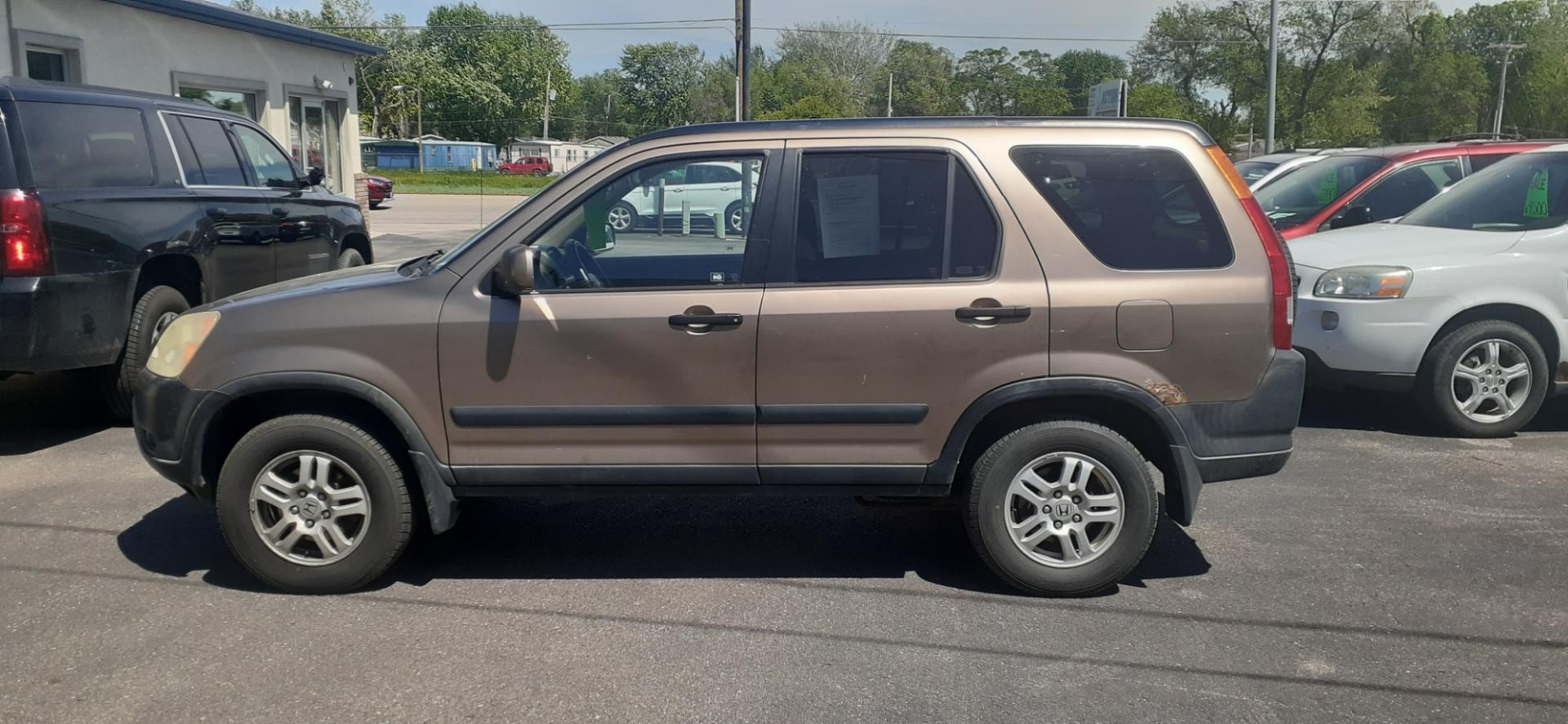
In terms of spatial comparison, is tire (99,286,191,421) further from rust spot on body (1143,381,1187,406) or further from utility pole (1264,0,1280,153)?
utility pole (1264,0,1280,153)

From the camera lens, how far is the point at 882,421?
14.7ft

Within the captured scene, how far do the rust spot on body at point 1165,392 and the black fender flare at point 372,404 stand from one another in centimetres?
262

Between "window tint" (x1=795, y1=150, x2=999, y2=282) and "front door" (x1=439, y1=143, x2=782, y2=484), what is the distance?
205 millimetres

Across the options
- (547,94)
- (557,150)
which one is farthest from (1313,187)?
(547,94)

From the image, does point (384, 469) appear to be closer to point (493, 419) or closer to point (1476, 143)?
point (493, 419)

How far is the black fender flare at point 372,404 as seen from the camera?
175 inches

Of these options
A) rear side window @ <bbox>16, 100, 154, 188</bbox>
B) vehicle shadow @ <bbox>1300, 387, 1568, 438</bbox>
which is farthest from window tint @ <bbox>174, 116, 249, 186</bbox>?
vehicle shadow @ <bbox>1300, 387, 1568, 438</bbox>

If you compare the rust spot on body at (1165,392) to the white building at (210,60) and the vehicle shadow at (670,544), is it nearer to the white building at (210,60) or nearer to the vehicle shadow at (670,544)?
the vehicle shadow at (670,544)

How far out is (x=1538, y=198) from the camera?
24.6 ft

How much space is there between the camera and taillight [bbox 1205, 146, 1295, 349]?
448 cm

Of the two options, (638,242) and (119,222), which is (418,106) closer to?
(119,222)

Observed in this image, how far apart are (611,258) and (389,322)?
2.76ft

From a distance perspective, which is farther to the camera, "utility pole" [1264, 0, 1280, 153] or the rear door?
"utility pole" [1264, 0, 1280, 153]

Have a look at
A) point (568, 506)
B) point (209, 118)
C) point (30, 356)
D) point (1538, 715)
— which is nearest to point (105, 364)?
point (30, 356)
